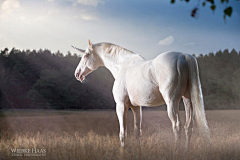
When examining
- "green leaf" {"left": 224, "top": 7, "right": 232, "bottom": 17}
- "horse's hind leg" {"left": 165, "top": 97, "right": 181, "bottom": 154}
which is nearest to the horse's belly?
"horse's hind leg" {"left": 165, "top": 97, "right": 181, "bottom": 154}

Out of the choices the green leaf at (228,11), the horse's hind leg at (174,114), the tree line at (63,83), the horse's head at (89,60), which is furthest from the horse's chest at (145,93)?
the tree line at (63,83)

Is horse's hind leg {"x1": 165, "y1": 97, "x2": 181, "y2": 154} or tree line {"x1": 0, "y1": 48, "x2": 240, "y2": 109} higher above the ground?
tree line {"x1": 0, "y1": 48, "x2": 240, "y2": 109}

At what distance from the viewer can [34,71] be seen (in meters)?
9.41

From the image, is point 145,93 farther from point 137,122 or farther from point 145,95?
point 137,122

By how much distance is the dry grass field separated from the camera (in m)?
4.04

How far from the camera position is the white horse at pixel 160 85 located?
3.66m

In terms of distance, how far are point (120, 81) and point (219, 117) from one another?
5893 millimetres

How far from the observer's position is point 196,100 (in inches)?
146

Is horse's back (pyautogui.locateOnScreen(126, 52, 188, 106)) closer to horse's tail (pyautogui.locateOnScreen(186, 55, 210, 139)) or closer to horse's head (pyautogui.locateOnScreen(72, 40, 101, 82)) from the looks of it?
horse's tail (pyautogui.locateOnScreen(186, 55, 210, 139))

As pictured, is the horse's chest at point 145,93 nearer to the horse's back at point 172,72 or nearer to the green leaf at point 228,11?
the horse's back at point 172,72

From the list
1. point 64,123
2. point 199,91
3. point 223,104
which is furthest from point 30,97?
point 223,104

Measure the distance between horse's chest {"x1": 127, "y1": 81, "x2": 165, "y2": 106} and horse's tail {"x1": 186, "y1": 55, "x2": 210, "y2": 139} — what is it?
0.55 metres

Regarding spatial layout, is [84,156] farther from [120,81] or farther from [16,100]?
[16,100]

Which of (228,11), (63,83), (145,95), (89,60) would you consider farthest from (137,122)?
(63,83)
